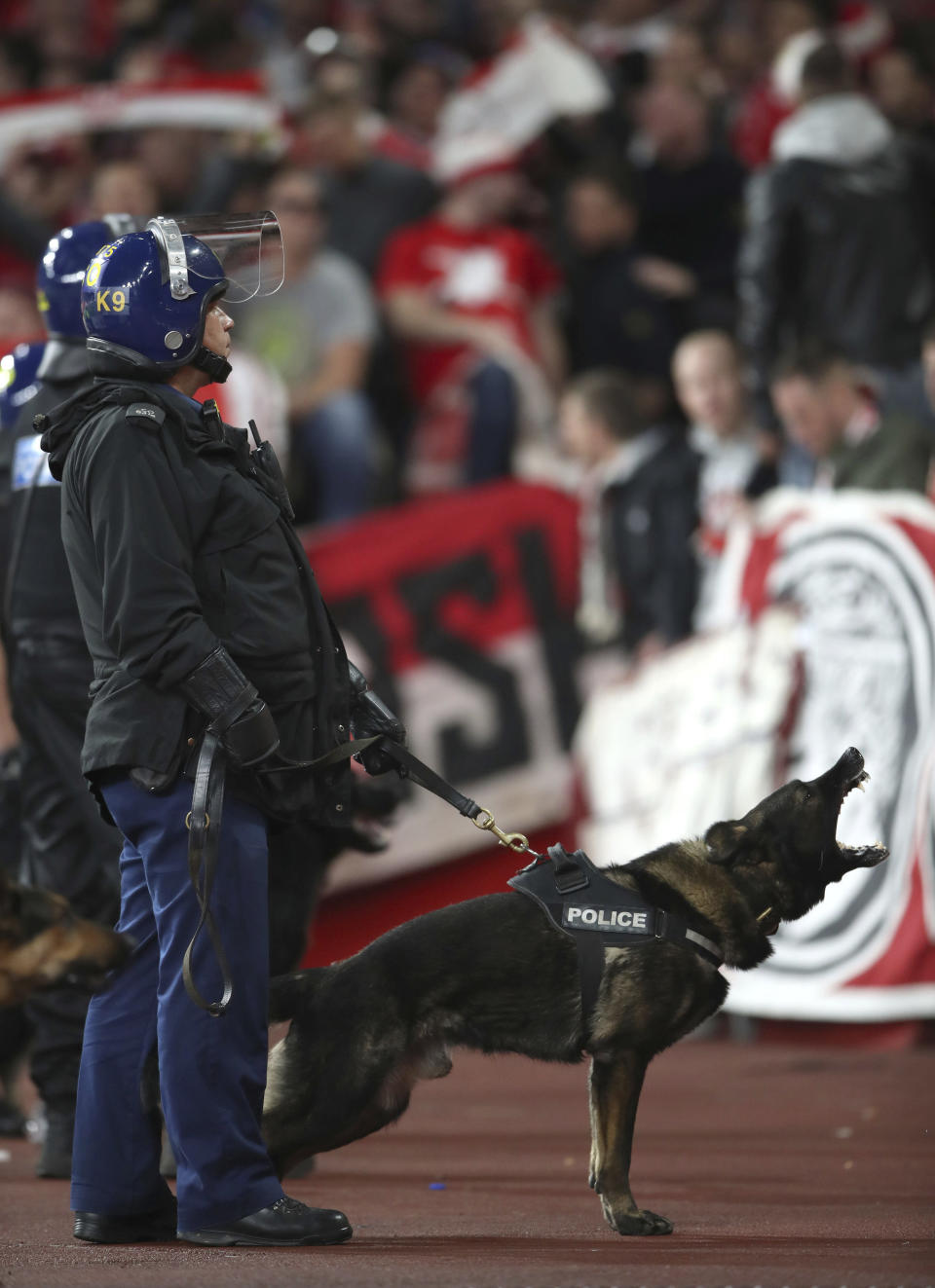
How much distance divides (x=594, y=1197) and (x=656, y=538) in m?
4.80

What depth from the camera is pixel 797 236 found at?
984cm

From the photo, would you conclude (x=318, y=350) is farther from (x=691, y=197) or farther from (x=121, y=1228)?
(x=121, y=1228)

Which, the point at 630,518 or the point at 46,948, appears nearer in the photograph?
the point at 46,948

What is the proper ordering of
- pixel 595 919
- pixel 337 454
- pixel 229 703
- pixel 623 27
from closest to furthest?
pixel 229 703
pixel 595 919
pixel 337 454
pixel 623 27

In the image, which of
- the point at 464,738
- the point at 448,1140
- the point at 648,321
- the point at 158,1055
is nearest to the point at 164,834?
the point at 158,1055

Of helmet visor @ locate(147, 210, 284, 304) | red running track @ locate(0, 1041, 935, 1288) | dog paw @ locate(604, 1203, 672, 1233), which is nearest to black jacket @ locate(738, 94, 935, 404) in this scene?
red running track @ locate(0, 1041, 935, 1288)

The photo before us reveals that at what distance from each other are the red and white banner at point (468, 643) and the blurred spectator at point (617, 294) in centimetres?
134

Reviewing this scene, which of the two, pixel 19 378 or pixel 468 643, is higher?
pixel 19 378

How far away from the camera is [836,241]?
982 centimetres

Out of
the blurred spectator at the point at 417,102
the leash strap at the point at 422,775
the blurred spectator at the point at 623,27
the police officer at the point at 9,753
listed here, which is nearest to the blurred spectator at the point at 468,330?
the blurred spectator at the point at 417,102

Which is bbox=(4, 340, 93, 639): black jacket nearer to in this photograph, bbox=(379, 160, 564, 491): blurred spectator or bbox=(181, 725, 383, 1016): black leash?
bbox=(181, 725, 383, 1016): black leash

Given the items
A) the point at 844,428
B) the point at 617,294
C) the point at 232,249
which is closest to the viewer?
the point at 232,249

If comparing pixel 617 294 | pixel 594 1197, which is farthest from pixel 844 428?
pixel 594 1197

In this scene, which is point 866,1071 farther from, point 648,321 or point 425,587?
point 648,321
